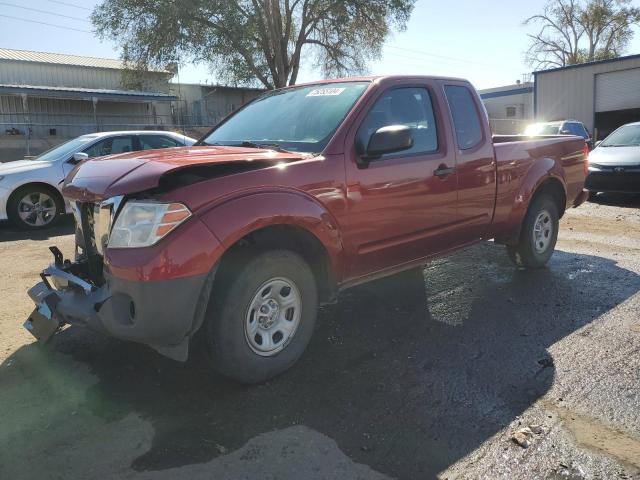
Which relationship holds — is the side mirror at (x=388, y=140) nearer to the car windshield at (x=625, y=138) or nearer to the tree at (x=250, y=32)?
the car windshield at (x=625, y=138)

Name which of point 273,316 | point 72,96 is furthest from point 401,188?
point 72,96

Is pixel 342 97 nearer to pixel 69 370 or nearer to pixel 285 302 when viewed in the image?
pixel 285 302

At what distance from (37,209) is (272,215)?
6.93 meters

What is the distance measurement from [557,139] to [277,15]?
26365mm

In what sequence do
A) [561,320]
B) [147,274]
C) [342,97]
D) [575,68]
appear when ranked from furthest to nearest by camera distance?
[575,68]
[561,320]
[342,97]
[147,274]

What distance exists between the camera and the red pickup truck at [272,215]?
288 cm

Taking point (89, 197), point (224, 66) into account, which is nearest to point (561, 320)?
point (89, 197)

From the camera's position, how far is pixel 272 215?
3146 millimetres

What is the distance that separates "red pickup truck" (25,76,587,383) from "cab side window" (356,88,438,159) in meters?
0.01

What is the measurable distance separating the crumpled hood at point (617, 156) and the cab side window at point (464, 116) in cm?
708

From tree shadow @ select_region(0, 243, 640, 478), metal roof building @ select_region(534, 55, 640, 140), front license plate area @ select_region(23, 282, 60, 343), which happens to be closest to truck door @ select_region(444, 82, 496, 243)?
tree shadow @ select_region(0, 243, 640, 478)

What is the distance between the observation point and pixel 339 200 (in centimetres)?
357

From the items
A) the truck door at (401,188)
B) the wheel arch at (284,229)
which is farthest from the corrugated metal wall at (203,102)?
the wheel arch at (284,229)

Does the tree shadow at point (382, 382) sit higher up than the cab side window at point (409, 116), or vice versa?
the cab side window at point (409, 116)
